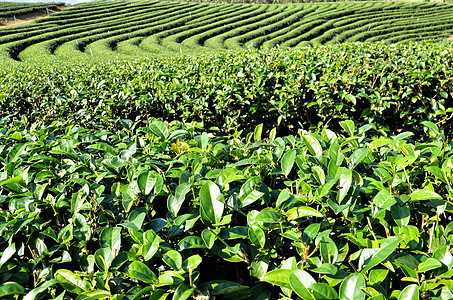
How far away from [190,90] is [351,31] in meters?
32.1

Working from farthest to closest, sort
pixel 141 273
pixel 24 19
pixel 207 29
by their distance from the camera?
pixel 24 19, pixel 207 29, pixel 141 273

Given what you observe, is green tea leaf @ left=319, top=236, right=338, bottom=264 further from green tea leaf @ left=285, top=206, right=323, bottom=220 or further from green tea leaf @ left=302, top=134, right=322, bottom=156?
green tea leaf @ left=302, top=134, right=322, bottom=156

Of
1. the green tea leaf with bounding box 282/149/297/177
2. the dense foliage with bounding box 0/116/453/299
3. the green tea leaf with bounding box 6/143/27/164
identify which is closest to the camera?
the dense foliage with bounding box 0/116/453/299

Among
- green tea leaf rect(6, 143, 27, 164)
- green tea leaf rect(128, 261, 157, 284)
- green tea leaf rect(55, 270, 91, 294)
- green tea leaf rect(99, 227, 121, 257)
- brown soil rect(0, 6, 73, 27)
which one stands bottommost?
green tea leaf rect(55, 270, 91, 294)

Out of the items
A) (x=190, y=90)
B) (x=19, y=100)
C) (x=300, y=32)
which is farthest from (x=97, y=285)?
(x=300, y=32)

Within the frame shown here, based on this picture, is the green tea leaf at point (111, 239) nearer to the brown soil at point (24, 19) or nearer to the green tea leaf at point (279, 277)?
the green tea leaf at point (279, 277)

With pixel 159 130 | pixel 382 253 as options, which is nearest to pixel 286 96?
pixel 159 130

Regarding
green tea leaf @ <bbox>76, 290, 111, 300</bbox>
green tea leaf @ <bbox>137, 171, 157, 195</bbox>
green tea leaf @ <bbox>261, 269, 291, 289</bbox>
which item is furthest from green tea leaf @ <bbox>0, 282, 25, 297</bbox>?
green tea leaf @ <bbox>261, 269, 291, 289</bbox>

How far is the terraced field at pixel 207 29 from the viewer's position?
985 inches

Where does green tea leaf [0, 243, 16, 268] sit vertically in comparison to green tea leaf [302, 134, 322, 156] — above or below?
below

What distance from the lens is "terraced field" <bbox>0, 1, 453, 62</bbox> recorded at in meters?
25.0

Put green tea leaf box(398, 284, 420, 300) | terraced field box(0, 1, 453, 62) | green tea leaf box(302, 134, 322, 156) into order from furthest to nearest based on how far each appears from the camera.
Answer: terraced field box(0, 1, 453, 62)
green tea leaf box(302, 134, 322, 156)
green tea leaf box(398, 284, 420, 300)

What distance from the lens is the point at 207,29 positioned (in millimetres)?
32281

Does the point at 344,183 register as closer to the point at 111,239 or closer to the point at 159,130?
the point at 111,239
